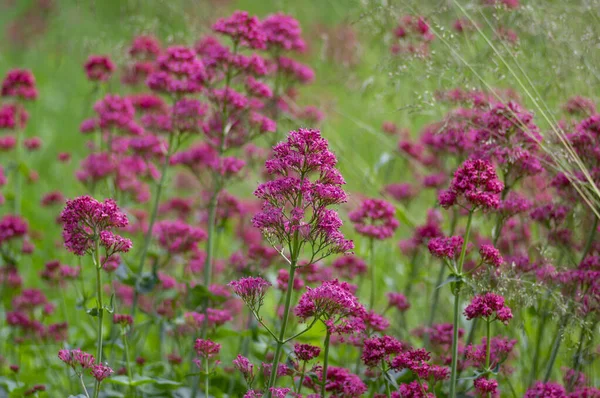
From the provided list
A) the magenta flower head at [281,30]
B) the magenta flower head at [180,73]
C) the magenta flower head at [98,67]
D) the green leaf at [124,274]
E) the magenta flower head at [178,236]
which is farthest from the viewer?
the magenta flower head at [98,67]

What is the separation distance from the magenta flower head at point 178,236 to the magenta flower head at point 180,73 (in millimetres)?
661

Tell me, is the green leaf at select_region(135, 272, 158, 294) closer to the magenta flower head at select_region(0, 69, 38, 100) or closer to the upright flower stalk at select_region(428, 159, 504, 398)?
the upright flower stalk at select_region(428, 159, 504, 398)

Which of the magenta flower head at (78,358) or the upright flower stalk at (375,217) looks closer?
the magenta flower head at (78,358)

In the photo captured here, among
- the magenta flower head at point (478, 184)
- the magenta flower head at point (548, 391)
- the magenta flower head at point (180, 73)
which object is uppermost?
the magenta flower head at point (180, 73)

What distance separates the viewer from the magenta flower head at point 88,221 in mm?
2365

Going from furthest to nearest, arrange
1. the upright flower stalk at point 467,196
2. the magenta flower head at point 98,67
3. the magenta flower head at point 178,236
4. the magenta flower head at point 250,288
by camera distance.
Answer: the magenta flower head at point 98,67 → the magenta flower head at point 178,236 → the upright flower stalk at point 467,196 → the magenta flower head at point 250,288

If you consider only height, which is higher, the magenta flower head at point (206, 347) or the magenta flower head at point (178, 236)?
the magenta flower head at point (178, 236)

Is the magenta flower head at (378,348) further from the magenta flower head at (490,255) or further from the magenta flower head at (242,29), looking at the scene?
the magenta flower head at (242,29)

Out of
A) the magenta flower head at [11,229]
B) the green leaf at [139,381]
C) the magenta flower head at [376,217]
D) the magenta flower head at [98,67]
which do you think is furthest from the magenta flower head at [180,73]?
the green leaf at [139,381]

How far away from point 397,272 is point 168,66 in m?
2.21

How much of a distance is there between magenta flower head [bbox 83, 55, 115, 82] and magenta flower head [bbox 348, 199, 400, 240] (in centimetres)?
172

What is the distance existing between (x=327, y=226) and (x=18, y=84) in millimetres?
2965

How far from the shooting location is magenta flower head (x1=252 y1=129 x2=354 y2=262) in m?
2.28

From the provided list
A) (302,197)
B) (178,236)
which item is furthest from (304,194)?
(178,236)
